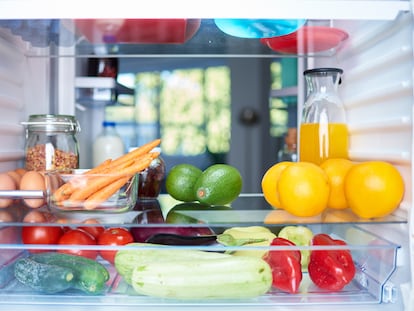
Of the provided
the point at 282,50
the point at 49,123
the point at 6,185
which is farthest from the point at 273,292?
the point at 282,50

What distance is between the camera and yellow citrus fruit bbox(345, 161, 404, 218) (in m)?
0.95

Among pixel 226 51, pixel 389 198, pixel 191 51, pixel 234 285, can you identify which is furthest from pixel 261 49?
pixel 234 285

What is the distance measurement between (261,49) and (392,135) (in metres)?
0.53

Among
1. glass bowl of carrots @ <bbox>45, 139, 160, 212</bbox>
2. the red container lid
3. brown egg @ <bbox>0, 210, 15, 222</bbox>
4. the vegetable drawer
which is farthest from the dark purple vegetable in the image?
the red container lid

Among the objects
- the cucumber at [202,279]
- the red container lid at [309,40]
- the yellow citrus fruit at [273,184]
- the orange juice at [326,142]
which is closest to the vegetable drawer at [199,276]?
the cucumber at [202,279]

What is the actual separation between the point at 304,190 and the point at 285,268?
0.48 feet

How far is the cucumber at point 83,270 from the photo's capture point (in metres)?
0.94

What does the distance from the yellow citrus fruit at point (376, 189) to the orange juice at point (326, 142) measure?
0.80ft

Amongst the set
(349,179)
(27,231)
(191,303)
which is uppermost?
(349,179)

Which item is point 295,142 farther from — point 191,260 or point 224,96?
point 191,260

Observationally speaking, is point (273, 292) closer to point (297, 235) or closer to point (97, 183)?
point (297, 235)

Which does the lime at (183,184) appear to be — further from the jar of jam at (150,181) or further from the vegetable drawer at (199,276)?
the vegetable drawer at (199,276)

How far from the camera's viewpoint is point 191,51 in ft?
4.89

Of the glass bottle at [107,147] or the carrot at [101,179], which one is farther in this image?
the glass bottle at [107,147]
